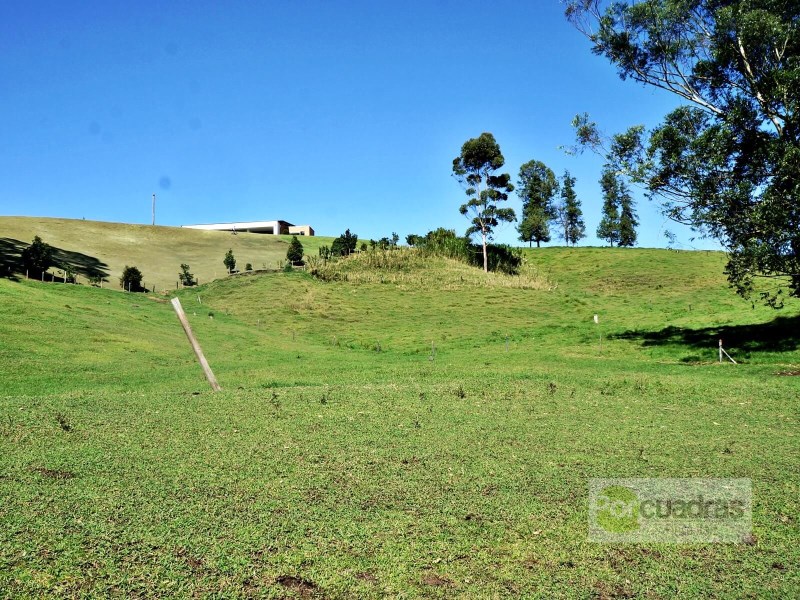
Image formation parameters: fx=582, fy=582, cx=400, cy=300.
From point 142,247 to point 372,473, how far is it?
3262 inches

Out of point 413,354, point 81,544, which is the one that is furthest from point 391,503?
point 413,354

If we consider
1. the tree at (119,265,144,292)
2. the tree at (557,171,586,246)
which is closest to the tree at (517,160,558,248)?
the tree at (557,171,586,246)

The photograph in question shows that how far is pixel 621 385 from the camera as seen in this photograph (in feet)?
57.3

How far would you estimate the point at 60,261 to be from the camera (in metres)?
60.5

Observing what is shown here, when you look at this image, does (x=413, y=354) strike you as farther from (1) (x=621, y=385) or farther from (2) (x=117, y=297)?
(2) (x=117, y=297)

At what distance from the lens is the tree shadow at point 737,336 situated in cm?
2825

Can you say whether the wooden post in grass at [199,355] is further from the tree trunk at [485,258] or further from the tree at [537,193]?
the tree at [537,193]

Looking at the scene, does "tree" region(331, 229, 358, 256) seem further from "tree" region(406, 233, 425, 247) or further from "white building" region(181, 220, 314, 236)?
"white building" region(181, 220, 314, 236)

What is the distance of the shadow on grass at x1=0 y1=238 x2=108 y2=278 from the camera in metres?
51.0

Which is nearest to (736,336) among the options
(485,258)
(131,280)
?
(485,258)

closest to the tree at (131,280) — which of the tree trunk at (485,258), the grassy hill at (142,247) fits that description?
the grassy hill at (142,247)

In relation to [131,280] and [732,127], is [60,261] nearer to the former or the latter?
[131,280]

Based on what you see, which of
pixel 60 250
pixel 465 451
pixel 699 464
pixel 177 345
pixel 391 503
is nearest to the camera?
pixel 391 503

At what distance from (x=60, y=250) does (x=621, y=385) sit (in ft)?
227
